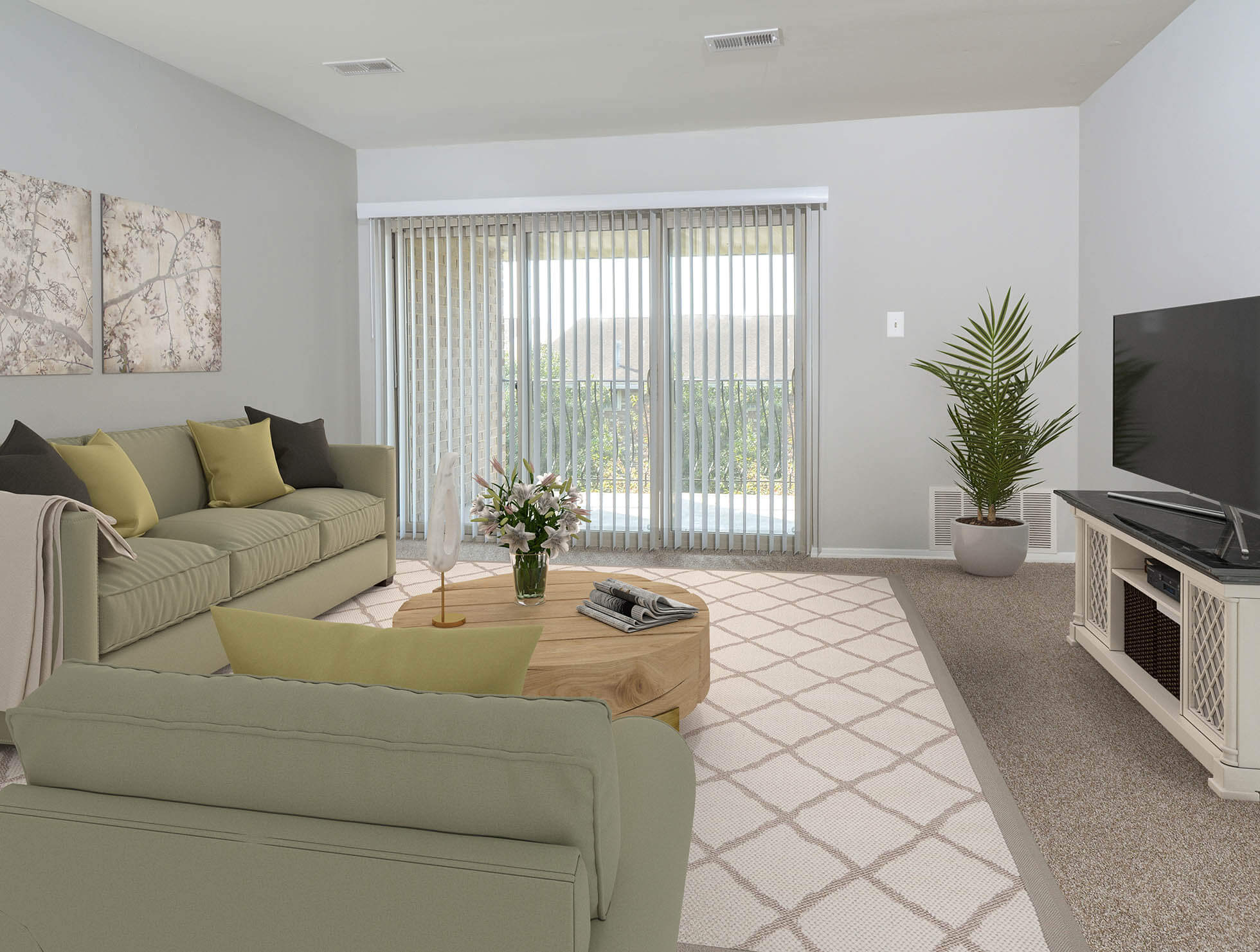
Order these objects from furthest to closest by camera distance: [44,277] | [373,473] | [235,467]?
1. [373,473]
2. [235,467]
3. [44,277]

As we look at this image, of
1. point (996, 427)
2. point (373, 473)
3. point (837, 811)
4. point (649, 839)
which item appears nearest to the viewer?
point (649, 839)

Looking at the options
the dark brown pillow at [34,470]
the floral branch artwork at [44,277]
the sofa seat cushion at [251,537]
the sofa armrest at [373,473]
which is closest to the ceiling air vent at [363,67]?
the floral branch artwork at [44,277]

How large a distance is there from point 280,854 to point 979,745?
2357 mm

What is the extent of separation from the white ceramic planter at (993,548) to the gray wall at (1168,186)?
53cm

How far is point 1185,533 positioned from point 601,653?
1.85m

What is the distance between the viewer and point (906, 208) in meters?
5.25

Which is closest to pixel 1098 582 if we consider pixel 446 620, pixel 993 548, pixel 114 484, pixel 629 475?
pixel 993 548

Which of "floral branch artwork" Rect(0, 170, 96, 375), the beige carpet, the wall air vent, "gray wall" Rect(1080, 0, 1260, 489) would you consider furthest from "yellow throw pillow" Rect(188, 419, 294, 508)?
"gray wall" Rect(1080, 0, 1260, 489)

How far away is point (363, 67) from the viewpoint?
4.23m

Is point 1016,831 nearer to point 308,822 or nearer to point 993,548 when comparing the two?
point 308,822

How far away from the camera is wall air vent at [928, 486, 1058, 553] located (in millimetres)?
5219

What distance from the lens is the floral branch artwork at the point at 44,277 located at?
3346mm

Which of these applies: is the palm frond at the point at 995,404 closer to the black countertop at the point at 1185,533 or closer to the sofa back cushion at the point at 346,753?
the black countertop at the point at 1185,533

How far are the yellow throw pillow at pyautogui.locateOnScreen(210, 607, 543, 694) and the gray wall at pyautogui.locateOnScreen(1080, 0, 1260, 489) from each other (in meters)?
3.28
